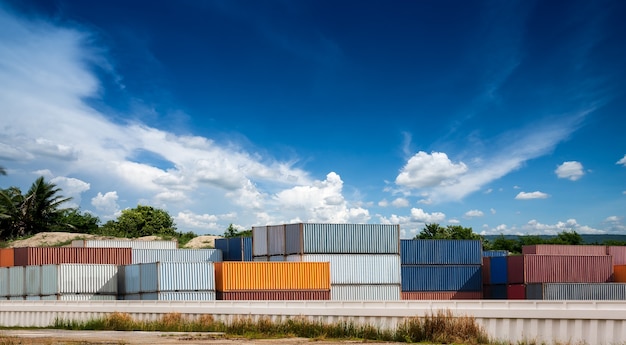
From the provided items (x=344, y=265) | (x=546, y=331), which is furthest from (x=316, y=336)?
(x=344, y=265)

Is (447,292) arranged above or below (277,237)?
below

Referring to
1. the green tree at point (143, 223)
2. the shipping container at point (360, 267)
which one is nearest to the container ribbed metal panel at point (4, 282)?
the shipping container at point (360, 267)

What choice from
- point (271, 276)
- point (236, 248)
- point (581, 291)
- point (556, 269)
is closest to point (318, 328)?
point (271, 276)

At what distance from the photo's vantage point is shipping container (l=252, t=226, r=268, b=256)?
6625 cm

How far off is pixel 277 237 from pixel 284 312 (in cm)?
3259

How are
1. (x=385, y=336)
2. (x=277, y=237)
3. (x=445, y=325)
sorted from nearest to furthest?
(x=445, y=325) < (x=385, y=336) < (x=277, y=237)

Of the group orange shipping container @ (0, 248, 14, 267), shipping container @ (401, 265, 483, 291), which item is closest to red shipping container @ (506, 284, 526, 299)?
shipping container @ (401, 265, 483, 291)

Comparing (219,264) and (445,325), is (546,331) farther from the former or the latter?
(219,264)

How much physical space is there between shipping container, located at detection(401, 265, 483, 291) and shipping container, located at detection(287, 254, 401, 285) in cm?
915

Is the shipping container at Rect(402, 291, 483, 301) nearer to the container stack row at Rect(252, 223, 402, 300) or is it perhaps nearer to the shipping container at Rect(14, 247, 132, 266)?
the container stack row at Rect(252, 223, 402, 300)

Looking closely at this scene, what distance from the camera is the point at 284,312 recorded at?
32.0 meters

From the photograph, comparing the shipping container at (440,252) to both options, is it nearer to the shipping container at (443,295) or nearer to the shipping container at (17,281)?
the shipping container at (443,295)

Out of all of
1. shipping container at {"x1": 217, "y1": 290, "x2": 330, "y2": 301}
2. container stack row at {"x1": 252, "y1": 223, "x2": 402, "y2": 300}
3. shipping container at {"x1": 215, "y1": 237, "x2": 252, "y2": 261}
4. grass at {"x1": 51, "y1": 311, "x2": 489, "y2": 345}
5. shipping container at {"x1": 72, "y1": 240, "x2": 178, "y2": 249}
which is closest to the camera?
grass at {"x1": 51, "y1": 311, "x2": 489, "y2": 345}

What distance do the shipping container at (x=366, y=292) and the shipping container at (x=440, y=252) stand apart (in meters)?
10.2
